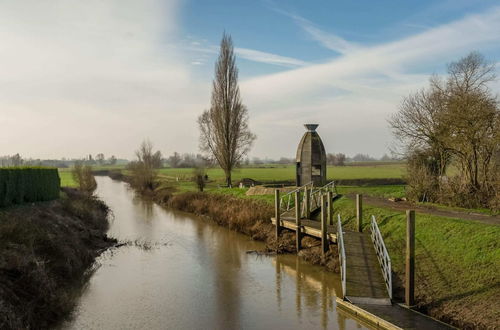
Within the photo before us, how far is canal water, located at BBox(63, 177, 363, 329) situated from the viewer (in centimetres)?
1179

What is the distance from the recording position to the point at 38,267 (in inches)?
458

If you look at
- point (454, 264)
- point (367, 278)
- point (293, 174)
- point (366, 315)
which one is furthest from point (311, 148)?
point (293, 174)

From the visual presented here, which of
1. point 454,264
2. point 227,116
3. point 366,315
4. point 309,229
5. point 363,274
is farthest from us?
point 227,116

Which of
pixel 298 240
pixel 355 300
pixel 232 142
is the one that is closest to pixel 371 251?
pixel 355 300

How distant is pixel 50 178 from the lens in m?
26.3

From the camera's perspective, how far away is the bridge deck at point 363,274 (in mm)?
11734

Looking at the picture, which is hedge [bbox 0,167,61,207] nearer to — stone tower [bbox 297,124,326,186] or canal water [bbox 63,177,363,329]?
canal water [bbox 63,177,363,329]

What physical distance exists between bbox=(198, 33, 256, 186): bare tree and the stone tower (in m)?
13.8

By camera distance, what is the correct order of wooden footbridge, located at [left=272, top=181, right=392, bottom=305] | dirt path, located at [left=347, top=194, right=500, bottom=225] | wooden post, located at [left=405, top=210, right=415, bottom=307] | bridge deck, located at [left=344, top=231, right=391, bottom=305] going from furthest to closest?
dirt path, located at [left=347, top=194, right=500, bottom=225] → wooden footbridge, located at [left=272, top=181, right=392, bottom=305] → bridge deck, located at [left=344, top=231, right=391, bottom=305] → wooden post, located at [left=405, top=210, right=415, bottom=307]

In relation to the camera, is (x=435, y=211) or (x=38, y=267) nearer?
(x=38, y=267)

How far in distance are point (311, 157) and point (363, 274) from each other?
16.4 metres

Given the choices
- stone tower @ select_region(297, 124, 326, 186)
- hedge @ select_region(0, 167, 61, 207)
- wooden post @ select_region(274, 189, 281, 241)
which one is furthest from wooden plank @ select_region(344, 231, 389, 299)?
hedge @ select_region(0, 167, 61, 207)

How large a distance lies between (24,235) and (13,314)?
4634mm

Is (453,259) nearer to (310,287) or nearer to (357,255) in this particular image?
(357,255)
